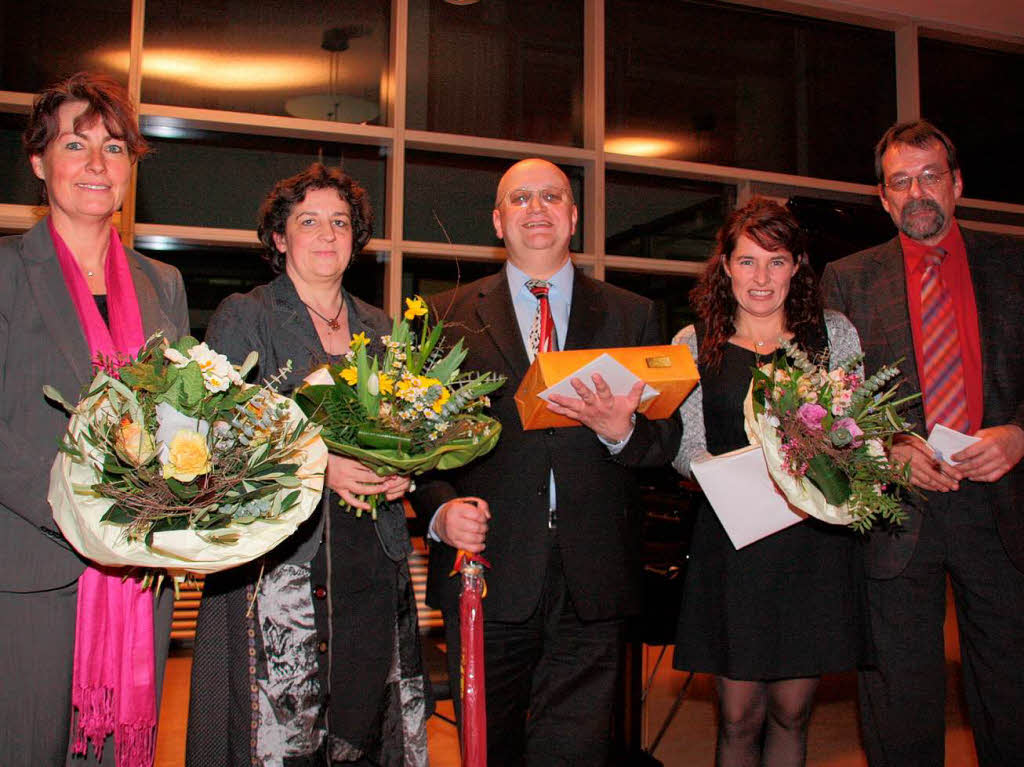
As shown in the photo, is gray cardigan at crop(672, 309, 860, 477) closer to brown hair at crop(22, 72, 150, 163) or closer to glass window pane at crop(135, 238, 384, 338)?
brown hair at crop(22, 72, 150, 163)

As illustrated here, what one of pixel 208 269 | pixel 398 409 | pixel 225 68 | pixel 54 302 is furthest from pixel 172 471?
pixel 225 68

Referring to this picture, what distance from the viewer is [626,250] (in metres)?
6.28

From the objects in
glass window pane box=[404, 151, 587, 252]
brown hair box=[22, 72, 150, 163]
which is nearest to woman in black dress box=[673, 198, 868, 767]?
brown hair box=[22, 72, 150, 163]

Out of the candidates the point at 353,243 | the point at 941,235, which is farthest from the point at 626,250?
the point at 353,243

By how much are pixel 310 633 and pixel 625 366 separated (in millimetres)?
1007

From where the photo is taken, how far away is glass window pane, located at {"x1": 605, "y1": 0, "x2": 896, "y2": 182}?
629cm

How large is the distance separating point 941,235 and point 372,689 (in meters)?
2.29

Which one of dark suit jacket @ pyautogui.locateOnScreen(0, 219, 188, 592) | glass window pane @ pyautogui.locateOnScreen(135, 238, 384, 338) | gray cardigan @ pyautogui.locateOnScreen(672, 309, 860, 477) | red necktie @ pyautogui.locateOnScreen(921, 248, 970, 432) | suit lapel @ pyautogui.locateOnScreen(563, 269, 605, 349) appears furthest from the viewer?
glass window pane @ pyautogui.locateOnScreen(135, 238, 384, 338)

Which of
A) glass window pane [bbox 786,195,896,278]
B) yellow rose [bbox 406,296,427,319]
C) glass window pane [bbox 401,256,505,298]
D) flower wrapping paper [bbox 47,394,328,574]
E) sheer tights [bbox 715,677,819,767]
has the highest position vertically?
glass window pane [bbox 401,256,505,298]

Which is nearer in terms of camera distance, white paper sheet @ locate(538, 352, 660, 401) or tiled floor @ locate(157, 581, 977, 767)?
white paper sheet @ locate(538, 352, 660, 401)

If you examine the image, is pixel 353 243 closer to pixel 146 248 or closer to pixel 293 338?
pixel 293 338

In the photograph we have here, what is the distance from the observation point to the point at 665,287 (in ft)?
21.0

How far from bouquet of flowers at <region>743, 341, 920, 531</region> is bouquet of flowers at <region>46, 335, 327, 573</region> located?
3.96ft

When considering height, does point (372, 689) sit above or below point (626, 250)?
below
